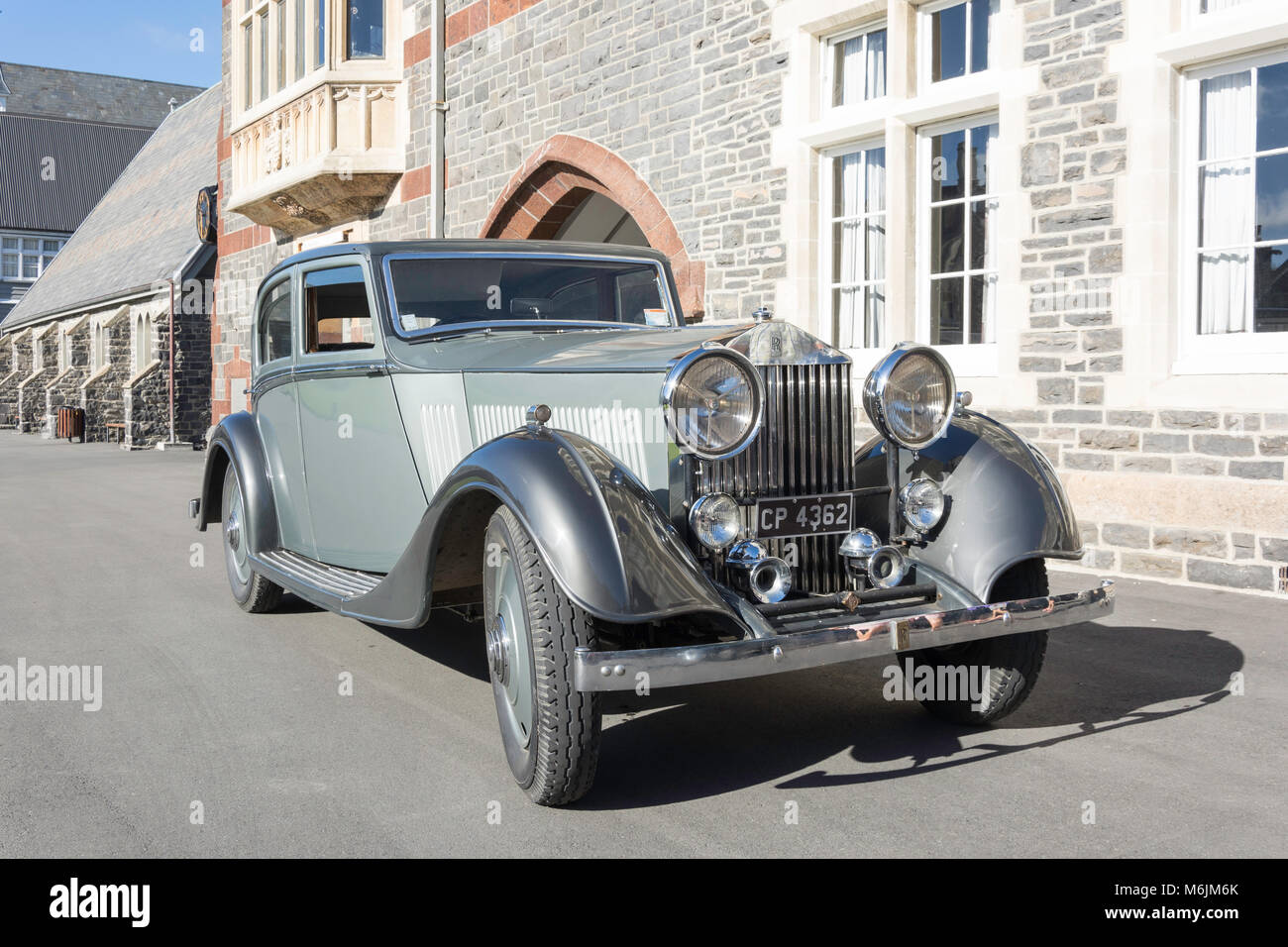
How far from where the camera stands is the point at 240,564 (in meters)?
6.19

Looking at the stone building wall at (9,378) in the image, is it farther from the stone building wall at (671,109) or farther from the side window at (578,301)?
the side window at (578,301)

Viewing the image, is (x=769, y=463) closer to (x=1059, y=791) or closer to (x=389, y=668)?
(x=1059, y=791)

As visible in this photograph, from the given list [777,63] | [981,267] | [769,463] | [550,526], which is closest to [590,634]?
[550,526]

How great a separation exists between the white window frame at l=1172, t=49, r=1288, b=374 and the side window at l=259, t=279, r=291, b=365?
4.89m

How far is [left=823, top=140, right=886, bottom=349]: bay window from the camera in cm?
877

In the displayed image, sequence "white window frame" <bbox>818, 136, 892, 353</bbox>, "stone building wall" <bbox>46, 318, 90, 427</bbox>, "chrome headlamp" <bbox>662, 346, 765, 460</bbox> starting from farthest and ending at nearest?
"stone building wall" <bbox>46, 318, 90, 427</bbox> < "white window frame" <bbox>818, 136, 892, 353</bbox> < "chrome headlamp" <bbox>662, 346, 765, 460</bbox>

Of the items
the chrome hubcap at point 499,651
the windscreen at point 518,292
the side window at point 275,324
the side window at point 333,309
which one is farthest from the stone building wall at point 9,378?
the chrome hubcap at point 499,651

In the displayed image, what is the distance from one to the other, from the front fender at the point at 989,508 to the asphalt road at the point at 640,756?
0.60 meters

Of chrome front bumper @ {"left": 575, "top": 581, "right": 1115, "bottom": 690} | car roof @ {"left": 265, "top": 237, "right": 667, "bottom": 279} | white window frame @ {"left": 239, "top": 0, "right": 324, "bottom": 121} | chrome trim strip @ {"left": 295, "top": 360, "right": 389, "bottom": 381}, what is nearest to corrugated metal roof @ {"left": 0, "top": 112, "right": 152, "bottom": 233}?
white window frame @ {"left": 239, "top": 0, "right": 324, "bottom": 121}

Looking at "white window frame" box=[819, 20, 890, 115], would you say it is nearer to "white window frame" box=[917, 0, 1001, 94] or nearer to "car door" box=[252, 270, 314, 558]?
"white window frame" box=[917, 0, 1001, 94]

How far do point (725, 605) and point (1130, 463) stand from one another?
15.0 ft

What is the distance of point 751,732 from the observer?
13.0 ft

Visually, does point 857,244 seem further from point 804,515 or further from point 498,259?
point 804,515
